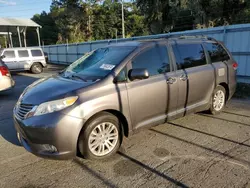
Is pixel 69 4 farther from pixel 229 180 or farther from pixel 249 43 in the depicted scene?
pixel 229 180

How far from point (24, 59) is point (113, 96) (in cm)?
1293

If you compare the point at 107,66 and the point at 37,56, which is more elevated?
the point at 107,66

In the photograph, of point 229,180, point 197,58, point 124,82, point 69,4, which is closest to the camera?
point 229,180

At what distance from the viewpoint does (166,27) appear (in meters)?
24.3

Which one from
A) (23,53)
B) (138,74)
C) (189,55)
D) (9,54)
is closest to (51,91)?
(138,74)

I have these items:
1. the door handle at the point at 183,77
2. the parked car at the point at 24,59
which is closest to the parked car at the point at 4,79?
the door handle at the point at 183,77

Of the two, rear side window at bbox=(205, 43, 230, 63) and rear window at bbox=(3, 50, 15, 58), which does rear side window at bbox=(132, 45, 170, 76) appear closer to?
rear side window at bbox=(205, 43, 230, 63)

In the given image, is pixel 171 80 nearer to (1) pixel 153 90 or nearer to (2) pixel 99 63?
(1) pixel 153 90

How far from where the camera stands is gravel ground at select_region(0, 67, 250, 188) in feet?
9.26

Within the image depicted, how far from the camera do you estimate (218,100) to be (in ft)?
16.8

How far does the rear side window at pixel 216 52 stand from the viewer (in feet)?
15.9

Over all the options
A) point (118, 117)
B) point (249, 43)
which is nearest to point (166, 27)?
point (249, 43)

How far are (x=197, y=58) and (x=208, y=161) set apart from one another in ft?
7.06

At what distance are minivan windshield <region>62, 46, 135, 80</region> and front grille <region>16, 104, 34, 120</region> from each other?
2.91ft
